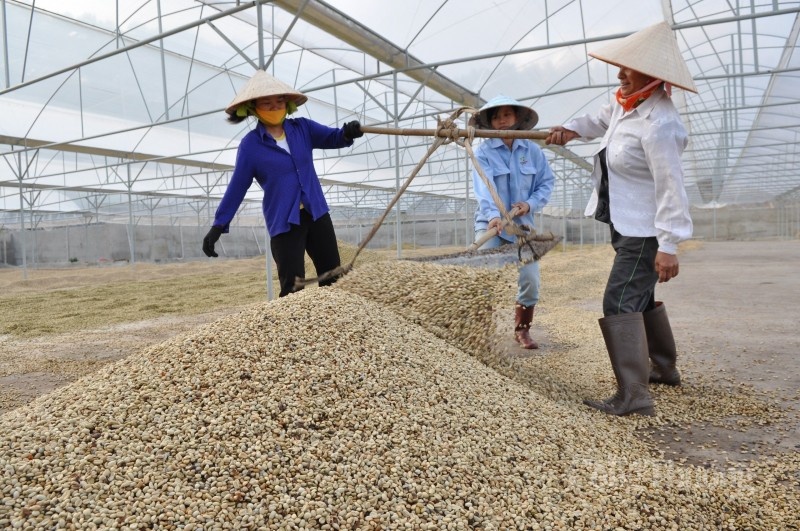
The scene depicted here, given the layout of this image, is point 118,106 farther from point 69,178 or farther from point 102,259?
point 102,259

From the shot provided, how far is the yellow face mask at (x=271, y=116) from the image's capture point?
2855 mm

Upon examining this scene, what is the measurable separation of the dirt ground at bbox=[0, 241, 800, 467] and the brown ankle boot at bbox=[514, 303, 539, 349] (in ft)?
0.29

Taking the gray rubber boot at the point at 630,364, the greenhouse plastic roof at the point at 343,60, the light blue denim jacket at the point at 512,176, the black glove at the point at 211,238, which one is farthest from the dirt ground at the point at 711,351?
the greenhouse plastic roof at the point at 343,60

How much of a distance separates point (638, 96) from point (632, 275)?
0.71 meters

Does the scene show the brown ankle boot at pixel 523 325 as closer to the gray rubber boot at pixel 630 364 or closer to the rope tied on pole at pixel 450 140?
the rope tied on pole at pixel 450 140

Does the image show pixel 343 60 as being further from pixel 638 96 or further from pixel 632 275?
pixel 632 275

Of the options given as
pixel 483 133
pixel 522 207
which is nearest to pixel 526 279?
pixel 522 207

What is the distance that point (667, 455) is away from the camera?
1897 mm

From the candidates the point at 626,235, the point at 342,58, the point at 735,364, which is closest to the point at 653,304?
the point at 626,235

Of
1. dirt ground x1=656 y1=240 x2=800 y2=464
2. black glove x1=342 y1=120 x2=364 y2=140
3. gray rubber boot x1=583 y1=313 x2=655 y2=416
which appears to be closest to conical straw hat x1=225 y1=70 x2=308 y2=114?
black glove x1=342 y1=120 x2=364 y2=140

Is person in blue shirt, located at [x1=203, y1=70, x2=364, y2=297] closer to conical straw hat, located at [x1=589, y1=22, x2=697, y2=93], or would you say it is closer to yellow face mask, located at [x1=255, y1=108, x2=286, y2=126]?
yellow face mask, located at [x1=255, y1=108, x2=286, y2=126]

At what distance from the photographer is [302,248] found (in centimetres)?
291

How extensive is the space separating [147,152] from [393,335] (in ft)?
40.8

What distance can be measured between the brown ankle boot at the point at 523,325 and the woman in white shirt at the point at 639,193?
1.09m
